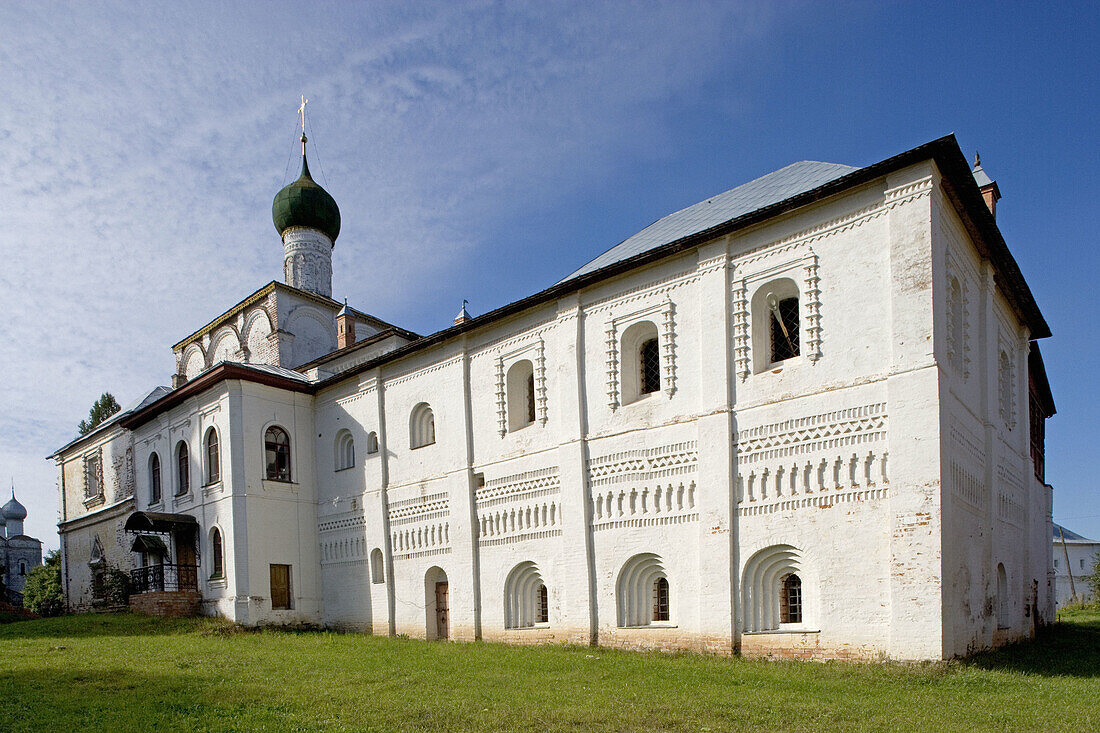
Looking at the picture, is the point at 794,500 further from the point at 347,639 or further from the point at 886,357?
the point at 347,639

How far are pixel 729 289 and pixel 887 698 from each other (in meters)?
6.20

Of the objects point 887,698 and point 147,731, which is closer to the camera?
point 147,731

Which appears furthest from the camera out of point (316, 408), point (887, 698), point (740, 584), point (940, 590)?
point (316, 408)

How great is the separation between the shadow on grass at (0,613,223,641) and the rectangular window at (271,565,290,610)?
49.7 inches

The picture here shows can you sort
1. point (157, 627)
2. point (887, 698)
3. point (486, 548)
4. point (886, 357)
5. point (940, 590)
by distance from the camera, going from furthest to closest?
point (157, 627) < point (486, 548) < point (886, 357) < point (940, 590) < point (887, 698)

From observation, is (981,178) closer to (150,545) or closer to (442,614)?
(442,614)

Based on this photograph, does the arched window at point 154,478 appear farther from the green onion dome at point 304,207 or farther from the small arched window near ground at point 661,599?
the small arched window near ground at point 661,599

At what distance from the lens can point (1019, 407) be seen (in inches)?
637

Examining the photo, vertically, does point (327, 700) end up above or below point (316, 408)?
below

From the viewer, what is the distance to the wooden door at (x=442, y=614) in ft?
56.2

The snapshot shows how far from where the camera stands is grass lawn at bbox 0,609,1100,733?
26.0ft

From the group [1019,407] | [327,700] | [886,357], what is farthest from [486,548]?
[1019,407]

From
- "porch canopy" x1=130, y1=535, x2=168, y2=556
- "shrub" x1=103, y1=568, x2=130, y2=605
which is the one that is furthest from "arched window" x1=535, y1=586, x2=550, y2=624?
"shrub" x1=103, y1=568, x2=130, y2=605

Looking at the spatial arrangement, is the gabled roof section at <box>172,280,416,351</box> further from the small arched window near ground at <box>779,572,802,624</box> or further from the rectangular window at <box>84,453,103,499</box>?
the small arched window near ground at <box>779,572,802,624</box>
